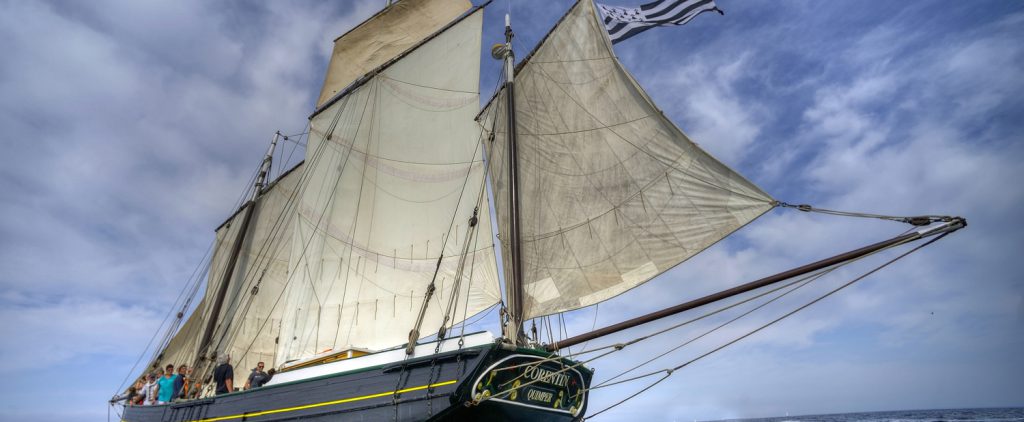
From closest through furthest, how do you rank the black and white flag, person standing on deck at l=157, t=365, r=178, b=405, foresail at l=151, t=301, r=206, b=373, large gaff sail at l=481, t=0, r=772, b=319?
large gaff sail at l=481, t=0, r=772, b=319, the black and white flag, person standing on deck at l=157, t=365, r=178, b=405, foresail at l=151, t=301, r=206, b=373

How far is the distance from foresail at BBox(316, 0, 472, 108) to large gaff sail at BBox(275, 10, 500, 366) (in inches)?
138

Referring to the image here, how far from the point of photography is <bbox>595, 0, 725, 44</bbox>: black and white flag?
54.4ft

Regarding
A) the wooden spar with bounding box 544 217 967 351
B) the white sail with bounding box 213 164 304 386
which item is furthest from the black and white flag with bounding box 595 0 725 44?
the white sail with bounding box 213 164 304 386

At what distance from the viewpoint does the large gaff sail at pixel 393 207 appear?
17422 millimetres

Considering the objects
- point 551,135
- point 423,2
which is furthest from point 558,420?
point 423,2

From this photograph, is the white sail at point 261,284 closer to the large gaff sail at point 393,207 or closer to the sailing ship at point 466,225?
the sailing ship at point 466,225

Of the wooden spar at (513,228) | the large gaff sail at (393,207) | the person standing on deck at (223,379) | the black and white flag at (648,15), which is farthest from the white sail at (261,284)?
the black and white flag at (648,15)

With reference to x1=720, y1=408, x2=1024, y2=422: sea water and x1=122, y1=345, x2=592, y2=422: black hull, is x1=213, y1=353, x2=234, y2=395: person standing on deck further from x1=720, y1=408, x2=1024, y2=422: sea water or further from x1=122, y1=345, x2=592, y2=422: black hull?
x1=720, y1=408, x2=1024, y2=422: sea water

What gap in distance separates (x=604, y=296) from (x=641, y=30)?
9.22 m

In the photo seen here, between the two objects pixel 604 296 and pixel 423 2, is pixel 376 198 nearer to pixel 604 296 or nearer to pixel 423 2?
pixel 604 296

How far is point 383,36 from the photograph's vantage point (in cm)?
2606

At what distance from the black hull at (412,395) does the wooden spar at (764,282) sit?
999mm

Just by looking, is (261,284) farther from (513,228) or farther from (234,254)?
(513,228)

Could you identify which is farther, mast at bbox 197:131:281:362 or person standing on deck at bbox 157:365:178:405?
mast at bbox 197:131:281:362
